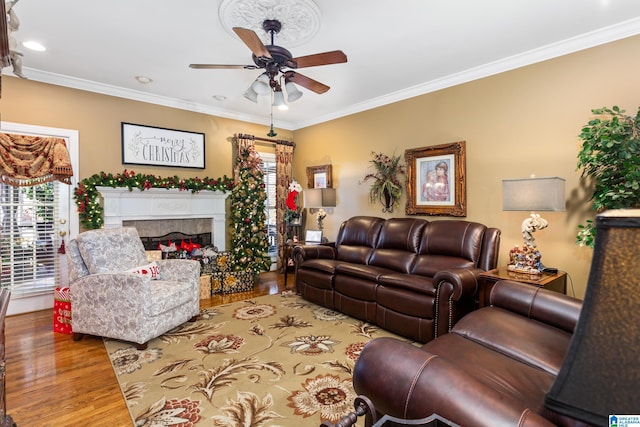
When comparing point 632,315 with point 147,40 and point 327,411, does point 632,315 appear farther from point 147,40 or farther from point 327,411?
point 147,40

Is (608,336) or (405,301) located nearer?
(608,336)

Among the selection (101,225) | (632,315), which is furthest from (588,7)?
(101,225)

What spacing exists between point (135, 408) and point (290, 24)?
3170 millimetres

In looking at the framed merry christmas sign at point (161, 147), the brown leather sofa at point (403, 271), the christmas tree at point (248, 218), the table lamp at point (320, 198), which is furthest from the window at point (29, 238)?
the table lamp at point (320, 198)

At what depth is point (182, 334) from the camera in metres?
3.26

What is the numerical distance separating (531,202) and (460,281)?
3.11 feet

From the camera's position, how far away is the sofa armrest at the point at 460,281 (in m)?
2.76

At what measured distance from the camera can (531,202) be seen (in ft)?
9.18

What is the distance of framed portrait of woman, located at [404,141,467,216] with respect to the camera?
3.94m

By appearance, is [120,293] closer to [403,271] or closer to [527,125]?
[403,271]

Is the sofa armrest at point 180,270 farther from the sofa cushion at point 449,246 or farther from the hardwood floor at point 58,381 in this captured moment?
the sofa cushion at point 449,246

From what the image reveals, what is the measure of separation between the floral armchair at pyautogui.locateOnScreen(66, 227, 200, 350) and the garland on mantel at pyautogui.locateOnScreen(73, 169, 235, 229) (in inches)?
39.8

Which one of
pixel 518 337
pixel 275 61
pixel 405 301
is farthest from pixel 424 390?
pixel 275 61

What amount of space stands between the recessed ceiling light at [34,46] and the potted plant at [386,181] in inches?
164
